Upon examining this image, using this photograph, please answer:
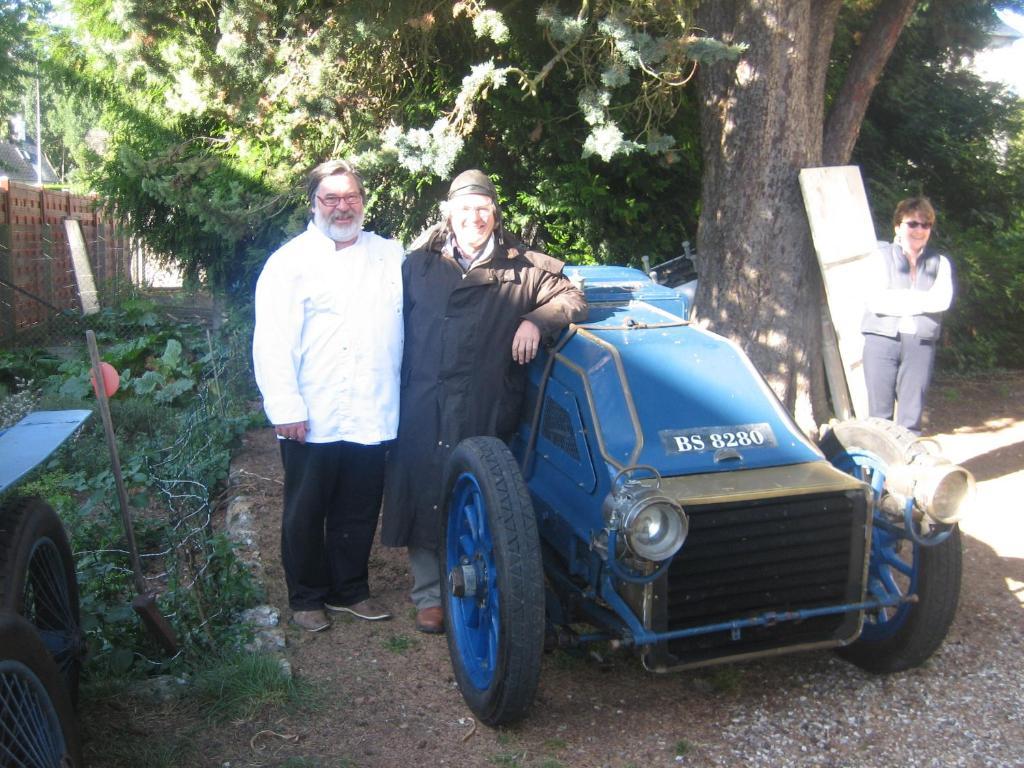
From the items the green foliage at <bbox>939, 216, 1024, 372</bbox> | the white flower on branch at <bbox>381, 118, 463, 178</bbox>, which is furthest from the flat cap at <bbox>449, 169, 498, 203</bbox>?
the green foliage at <bbox>939, 216, 1024, 372</bbox>

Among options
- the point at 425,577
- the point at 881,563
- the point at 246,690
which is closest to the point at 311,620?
the point at 425,577

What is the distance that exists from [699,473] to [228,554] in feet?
6.71

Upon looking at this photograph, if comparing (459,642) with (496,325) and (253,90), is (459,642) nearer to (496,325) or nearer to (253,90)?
(496,325)

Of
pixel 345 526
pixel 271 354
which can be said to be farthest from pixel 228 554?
pixel 271 354

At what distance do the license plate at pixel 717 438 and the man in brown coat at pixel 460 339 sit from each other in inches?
Result: 28.7

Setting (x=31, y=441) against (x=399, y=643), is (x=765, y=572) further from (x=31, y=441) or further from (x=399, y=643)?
(x=31, y=441)

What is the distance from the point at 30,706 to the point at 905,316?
460cm

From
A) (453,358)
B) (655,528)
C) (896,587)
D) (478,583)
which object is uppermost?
(453,358)

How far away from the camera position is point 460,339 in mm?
3877

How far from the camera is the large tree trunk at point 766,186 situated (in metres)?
5.97

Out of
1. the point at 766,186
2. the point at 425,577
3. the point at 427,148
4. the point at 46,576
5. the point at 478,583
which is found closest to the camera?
the point at 46,576

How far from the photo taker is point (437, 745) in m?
3.24

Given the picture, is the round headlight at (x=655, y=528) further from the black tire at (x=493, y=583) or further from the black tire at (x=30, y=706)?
the black tire at (x=30, y=706)

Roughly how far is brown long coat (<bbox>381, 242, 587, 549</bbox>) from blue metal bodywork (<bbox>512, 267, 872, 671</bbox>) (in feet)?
0.59
